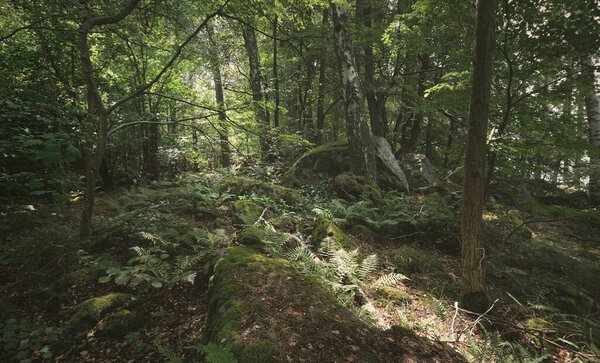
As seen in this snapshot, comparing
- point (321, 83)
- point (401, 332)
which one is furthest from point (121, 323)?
point (321, 83)

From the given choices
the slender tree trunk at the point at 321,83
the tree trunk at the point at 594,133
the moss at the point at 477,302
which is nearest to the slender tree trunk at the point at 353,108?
the slender tree trunk at the point at 321,83

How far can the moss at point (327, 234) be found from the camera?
18.8 feet

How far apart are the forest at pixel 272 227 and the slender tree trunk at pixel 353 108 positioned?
0.06m

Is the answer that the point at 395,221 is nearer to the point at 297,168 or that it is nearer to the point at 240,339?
the point at 297,168

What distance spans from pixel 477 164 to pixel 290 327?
355cm

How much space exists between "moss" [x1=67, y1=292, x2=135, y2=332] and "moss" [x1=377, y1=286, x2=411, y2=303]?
356 centimetres

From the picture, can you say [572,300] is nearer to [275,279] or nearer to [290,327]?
[275,279]

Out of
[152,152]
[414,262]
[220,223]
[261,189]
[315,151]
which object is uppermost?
[315,151]

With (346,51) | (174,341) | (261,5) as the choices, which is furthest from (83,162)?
(346,51)

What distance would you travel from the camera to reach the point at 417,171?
11.4 meters

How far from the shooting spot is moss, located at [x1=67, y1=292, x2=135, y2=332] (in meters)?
3.42

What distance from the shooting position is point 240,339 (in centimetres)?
238

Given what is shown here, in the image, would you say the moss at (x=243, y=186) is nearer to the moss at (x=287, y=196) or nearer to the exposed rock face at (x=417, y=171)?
the moss at (x=287, y=196)

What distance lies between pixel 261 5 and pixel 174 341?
495cm
